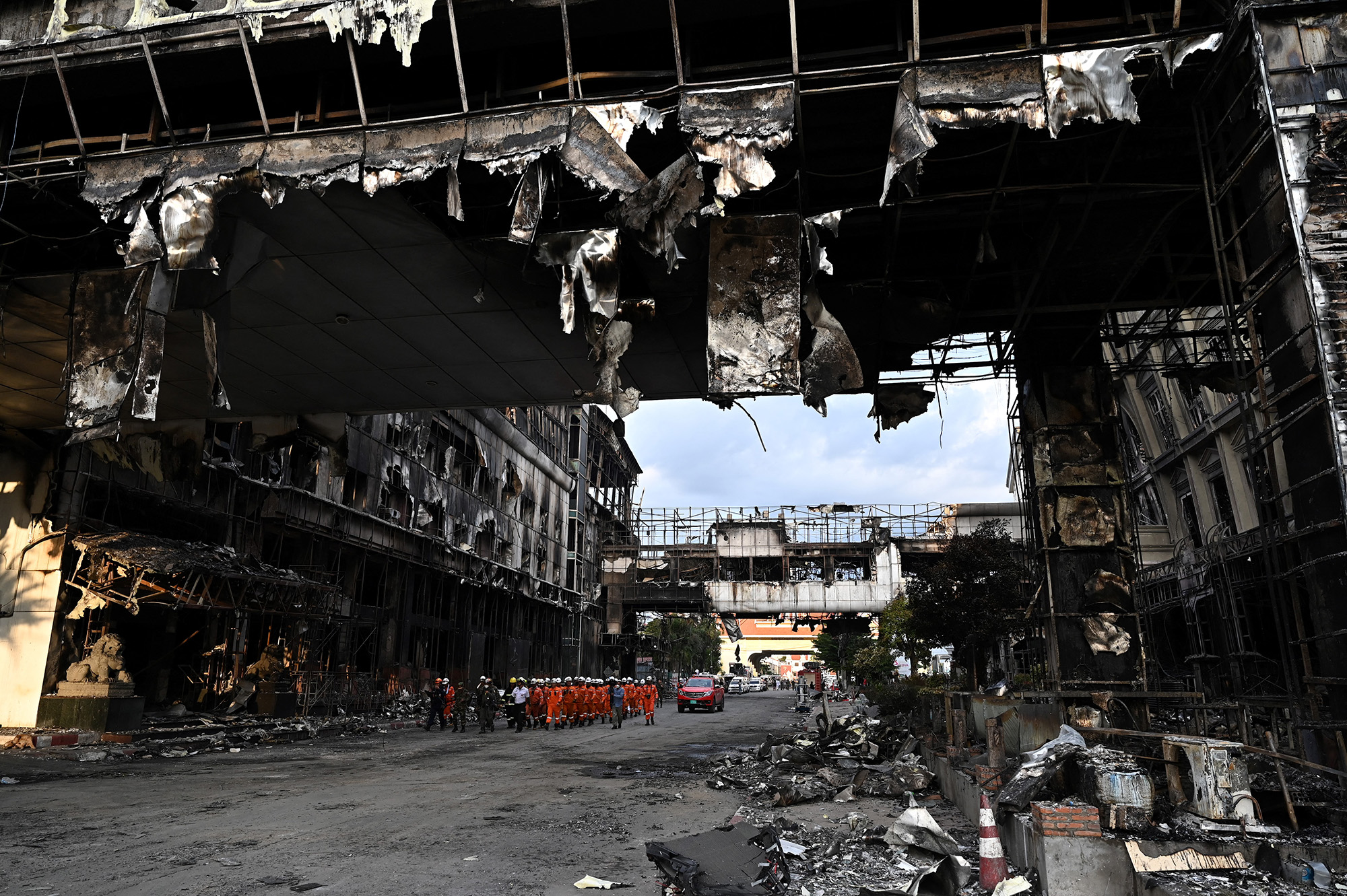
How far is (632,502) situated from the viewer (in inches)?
2827

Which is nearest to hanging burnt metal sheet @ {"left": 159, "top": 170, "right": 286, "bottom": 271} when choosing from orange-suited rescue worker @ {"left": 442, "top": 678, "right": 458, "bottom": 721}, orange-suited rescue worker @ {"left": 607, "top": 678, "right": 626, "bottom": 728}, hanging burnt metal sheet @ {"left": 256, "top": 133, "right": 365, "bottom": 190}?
hanging burnt metal sheet @ {"left": 256, "top": 133, "right": 365, "bottom": 190}

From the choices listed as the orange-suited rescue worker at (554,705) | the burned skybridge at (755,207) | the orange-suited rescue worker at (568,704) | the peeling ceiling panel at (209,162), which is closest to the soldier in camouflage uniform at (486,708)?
the orange-suited rescue worker at (554,705)

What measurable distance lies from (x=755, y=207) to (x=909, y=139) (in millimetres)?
2370

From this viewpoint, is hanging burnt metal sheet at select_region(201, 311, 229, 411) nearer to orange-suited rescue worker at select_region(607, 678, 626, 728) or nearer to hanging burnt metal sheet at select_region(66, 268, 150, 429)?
hanging burnt metal sheet at select_region(66, 268, 150, 429)

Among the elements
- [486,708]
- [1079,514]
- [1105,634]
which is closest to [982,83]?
[1079,514]

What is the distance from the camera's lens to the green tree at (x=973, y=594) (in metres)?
21.3

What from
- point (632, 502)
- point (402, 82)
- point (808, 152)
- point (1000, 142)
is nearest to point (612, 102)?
point (808, 152)

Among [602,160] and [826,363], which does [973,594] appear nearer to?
[826,363]

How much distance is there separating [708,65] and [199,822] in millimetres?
9776

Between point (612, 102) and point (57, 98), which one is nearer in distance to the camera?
point (612, 102)

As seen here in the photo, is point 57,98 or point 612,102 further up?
point 57,98

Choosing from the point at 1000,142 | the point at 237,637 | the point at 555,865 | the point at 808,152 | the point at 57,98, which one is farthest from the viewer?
the point at 237,637

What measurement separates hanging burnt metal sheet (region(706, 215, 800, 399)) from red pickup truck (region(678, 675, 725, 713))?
31.8 m

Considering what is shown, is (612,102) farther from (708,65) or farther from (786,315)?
(786,315)
